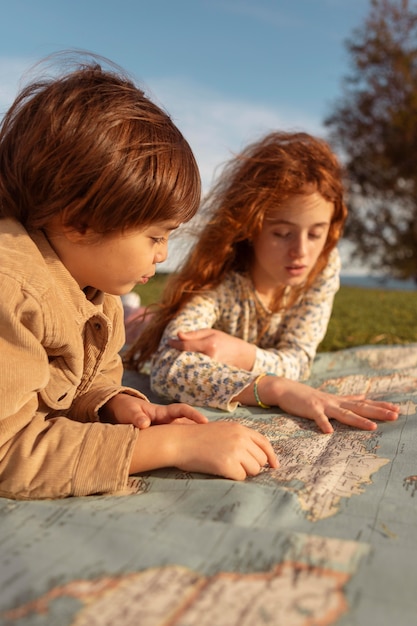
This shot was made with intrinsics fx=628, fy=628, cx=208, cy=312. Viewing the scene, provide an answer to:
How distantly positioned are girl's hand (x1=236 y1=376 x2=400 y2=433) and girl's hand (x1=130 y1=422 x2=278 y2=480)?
488 mm

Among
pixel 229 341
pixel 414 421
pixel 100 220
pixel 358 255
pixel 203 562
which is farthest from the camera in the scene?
pixel 358 255

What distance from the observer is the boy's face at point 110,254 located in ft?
5.13

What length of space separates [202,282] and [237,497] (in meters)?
1.59

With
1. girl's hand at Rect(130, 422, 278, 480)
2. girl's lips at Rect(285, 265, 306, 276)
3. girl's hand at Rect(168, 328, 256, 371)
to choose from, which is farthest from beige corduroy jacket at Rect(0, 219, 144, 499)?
girl's lips at Rect(285, 265, 306, 276)

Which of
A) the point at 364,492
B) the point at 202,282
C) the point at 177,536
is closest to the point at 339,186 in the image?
the point at 202,282

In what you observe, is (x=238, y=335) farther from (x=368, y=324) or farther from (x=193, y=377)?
(x=368, y=324)

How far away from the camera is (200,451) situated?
1.41m

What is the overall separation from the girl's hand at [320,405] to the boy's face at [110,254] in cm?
68

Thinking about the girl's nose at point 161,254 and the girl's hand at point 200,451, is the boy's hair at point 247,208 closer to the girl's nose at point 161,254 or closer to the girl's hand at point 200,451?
the girl's nose at point 161,254

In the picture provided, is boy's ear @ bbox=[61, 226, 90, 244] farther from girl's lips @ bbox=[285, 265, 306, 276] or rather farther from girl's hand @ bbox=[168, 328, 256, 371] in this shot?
girl's lips @ bbox=[285, 265, 306, 276]

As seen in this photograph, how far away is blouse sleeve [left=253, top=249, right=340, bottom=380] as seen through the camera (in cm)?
260

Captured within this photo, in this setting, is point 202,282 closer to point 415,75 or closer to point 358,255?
point 358,255

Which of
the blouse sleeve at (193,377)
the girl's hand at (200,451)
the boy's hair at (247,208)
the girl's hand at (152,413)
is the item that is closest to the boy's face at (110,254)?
the girl's hand at (152,413)

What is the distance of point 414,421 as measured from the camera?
185cm
